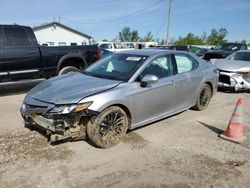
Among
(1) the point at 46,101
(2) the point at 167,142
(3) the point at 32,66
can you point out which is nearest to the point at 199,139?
(2) the point at 167,142

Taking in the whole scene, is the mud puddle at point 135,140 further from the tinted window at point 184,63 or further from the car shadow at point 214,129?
the tinted window at point 184,63

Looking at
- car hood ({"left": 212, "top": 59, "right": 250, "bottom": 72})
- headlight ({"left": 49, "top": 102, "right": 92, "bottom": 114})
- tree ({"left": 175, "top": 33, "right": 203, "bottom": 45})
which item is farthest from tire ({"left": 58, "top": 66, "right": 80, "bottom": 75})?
tree ({"left": 175, "top": 33, "right": 203, "bottom": 45})

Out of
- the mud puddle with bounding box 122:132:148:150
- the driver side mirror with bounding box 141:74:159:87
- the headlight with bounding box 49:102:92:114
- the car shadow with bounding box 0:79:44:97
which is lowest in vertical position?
the car shadow with bounding box 0:79:44:97

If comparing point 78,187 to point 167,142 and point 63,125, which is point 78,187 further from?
point 167,142

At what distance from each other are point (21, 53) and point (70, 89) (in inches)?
162

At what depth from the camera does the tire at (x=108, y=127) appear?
4.05m

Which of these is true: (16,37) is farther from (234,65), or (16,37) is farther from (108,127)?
(234,65)

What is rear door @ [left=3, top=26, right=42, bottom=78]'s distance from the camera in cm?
741

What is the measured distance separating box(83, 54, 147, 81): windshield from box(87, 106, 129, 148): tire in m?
0.68

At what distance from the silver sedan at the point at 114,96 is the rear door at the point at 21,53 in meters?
3.06

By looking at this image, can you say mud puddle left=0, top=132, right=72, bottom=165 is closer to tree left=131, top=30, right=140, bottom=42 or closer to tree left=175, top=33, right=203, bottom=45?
tree left=175, top=33, right=203, bottom=45

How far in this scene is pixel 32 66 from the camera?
7.79 m

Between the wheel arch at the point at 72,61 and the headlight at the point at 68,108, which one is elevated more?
the wheel arch at the point at 72,61

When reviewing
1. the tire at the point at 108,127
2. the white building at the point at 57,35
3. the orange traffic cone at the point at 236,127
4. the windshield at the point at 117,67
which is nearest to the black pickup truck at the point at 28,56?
the windshield at the point at 117,67
